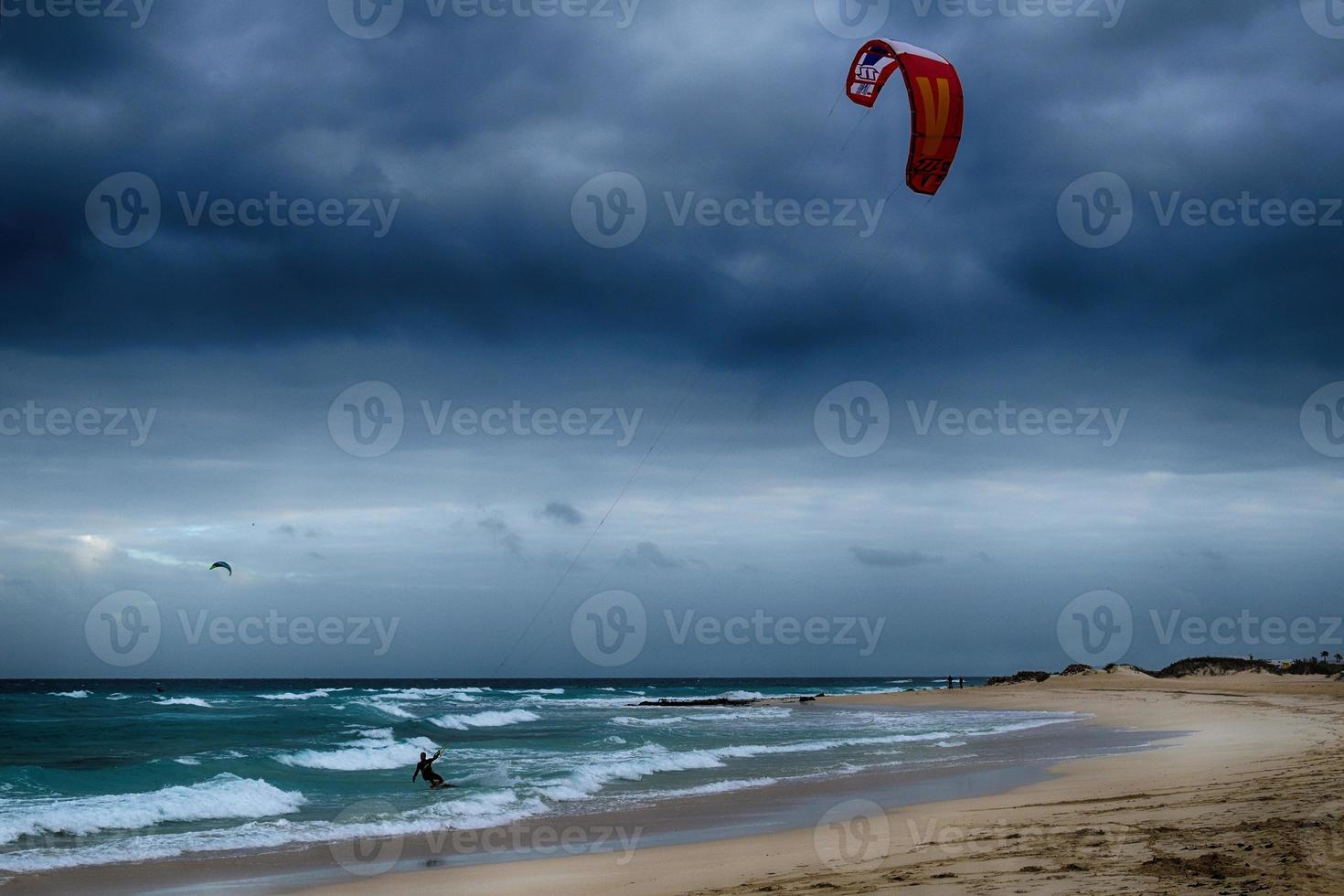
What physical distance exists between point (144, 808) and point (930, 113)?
15.3m

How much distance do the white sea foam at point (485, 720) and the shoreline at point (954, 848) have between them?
20970 millimetres

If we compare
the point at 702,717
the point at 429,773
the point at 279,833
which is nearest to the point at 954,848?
the point at 279,833

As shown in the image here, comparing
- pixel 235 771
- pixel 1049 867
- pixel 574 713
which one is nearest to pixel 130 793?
pixel 235 771

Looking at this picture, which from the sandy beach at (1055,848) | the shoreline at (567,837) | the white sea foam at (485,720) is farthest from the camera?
the white sea foam at (485,720)

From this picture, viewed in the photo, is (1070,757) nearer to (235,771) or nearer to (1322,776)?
(1322,776)

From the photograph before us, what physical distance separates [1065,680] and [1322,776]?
190ft

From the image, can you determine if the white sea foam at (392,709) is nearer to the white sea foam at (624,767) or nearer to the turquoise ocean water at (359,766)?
the turquoise ocean water at (359,766)

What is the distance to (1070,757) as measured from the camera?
66.9 feet
